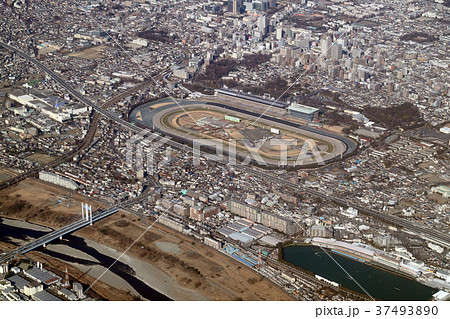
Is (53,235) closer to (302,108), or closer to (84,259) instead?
(84,259)

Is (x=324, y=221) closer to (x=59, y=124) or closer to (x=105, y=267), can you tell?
(x=105, y=267)

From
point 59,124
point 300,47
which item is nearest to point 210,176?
point 59,124

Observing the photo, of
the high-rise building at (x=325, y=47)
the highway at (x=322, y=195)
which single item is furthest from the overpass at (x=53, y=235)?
the high-rise building at (x=325, y=47)

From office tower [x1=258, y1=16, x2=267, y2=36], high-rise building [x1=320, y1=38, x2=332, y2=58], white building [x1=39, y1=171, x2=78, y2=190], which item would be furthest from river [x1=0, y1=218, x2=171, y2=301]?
office tower [x1=258, y1=16, x2=267, y2=36]

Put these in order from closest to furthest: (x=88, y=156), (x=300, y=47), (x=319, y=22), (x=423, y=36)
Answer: (x=88, y=156) → (x=300, y=47) → (x=423, y=36) → (x=319, y=22)

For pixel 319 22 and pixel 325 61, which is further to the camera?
pixel 319 22

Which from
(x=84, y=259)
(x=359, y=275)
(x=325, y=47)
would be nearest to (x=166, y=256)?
(x=84, y=259)

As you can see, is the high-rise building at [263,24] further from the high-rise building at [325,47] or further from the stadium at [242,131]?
the stadium at [242,131]
